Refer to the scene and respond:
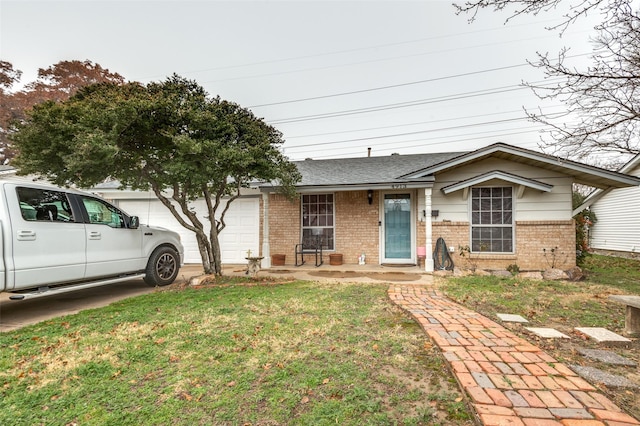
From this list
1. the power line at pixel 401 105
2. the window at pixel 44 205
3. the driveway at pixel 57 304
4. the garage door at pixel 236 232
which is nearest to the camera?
the window at pixel 44 205

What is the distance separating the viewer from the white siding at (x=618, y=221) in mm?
12016

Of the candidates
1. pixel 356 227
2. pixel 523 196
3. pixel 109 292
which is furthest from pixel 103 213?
pixel 523 196

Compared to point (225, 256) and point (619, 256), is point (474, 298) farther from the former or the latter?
point (619, 256)

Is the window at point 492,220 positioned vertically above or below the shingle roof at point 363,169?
below

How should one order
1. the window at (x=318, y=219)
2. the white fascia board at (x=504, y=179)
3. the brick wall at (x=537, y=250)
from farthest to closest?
the window at (x=318, y=219), the brick wall at (x=537, y=250), the white fascia board at (x=504, y=179)

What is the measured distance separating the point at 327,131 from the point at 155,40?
11.0 metres

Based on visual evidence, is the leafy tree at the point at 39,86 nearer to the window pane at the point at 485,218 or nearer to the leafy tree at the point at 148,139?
the leafy tree at the point at 148,139

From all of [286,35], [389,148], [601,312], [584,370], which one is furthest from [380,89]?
[584,370]

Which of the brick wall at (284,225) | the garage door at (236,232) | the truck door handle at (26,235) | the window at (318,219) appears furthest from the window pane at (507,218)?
the truck door handle at (26,235)

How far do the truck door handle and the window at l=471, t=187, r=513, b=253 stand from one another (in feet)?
30.3

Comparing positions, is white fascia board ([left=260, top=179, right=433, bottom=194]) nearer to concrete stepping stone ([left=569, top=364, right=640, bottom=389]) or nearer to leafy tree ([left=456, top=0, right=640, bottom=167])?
leafy tree ([left=456, top=0, right=640, bottom=167])

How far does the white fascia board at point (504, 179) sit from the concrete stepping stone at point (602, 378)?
5.94 meters

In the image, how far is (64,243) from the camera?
15.0 feet

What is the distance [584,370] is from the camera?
251 centimetres
